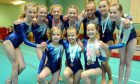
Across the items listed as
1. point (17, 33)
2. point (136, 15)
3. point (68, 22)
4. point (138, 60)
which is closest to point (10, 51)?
point (17, 33)

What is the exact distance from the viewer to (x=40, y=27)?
351cm

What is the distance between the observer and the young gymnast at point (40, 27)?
3344 millimetres

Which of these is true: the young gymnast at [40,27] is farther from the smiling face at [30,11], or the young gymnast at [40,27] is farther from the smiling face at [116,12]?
the smiling face at [116,12]

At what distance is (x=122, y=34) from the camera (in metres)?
3.00

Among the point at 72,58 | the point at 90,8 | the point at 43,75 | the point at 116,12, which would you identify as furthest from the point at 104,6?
the point at 43,75

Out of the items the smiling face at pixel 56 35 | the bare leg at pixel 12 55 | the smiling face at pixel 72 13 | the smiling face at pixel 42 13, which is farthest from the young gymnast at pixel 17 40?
the smiling face at pixel 72 13

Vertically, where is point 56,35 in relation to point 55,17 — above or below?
below

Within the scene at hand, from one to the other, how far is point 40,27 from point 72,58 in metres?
0.92

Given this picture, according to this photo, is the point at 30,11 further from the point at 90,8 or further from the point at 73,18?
the point at 90,8

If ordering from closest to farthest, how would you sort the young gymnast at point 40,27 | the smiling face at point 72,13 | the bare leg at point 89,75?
the bare leg at point 89,75 < the smiling face at point 72,13 < the young gymnast at point 40,27

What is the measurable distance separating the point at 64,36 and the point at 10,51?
845mm

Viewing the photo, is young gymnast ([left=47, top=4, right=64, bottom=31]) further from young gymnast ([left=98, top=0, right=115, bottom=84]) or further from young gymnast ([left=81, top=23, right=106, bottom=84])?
young gymnast ([left=81, top=23, right=106, bottom=84])

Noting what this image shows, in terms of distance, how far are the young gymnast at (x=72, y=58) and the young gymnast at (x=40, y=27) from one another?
2.11 ft

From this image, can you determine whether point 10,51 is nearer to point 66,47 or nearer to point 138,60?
point 66,47
